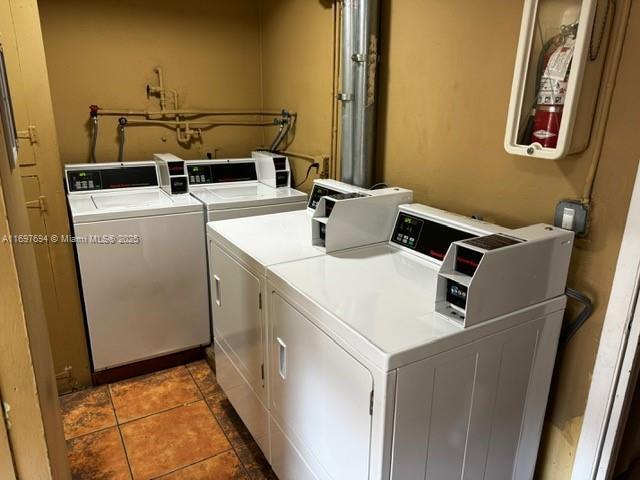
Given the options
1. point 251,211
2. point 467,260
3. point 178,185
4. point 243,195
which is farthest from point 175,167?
point 467,260

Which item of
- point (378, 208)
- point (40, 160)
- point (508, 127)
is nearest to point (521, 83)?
point (508, 127)

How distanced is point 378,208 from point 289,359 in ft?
2.35

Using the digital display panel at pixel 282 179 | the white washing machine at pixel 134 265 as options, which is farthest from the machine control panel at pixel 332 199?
the digital display panel at pixel 282 179

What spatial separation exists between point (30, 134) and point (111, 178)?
70 centimetres

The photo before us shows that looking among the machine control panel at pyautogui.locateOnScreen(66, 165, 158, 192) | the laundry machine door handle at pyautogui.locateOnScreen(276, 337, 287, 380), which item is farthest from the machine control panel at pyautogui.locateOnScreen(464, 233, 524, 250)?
the machine control panel at pyautogui.locateOnScreen(66, 165, 158, 192)

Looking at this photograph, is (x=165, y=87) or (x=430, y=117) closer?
(x=430, y=117)

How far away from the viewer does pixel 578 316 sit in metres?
1.56

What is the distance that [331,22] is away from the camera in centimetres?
261

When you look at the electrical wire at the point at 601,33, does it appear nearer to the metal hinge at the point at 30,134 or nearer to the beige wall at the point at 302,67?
the beige wall at the point at 302,67

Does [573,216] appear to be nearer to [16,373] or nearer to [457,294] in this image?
[457,294]

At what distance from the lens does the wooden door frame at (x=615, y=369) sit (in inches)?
54.9

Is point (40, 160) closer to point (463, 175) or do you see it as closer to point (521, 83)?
point (463, 175)

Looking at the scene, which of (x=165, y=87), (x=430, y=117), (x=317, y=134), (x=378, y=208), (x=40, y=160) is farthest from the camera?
(x=165, y=87)

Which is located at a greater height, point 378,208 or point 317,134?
point 317,134
